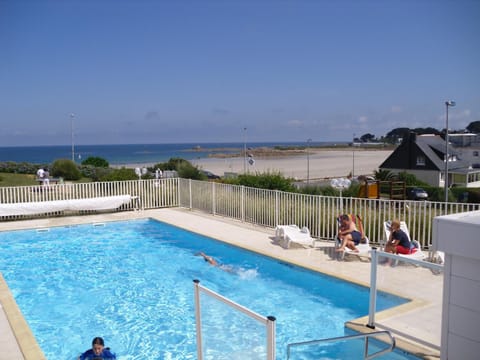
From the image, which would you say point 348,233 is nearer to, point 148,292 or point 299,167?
point 148,292

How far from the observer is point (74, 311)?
8.12m

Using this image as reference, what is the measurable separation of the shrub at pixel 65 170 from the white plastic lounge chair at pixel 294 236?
2323 cm

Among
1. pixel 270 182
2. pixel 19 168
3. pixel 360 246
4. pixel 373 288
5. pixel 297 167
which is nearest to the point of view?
pixel 373 288

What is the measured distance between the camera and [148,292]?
9008 millimetres

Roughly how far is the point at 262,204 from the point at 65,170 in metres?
21.5

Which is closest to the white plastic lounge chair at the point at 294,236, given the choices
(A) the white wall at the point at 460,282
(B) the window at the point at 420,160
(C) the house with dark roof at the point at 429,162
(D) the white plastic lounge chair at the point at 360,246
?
(D) the white plastic lounge chair at the point at 360,246

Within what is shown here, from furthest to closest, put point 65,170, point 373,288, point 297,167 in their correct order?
point 297,167, point 65,170, point 373,288

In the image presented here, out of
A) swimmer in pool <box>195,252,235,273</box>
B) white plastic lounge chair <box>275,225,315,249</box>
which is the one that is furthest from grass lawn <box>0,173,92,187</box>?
white plastic lounge chair <box>275,225,315,249</box>

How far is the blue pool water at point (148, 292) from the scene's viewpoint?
278 inches

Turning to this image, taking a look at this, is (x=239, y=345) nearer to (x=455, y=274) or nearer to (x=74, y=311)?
(x=455, y=274)

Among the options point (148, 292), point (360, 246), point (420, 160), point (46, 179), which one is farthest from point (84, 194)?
point (420, 160)

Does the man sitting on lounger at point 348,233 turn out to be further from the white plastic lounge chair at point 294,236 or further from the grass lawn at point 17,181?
the grass lawn at point 17,181

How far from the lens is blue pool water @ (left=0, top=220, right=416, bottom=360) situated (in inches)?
278

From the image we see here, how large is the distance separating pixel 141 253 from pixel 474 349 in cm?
921
